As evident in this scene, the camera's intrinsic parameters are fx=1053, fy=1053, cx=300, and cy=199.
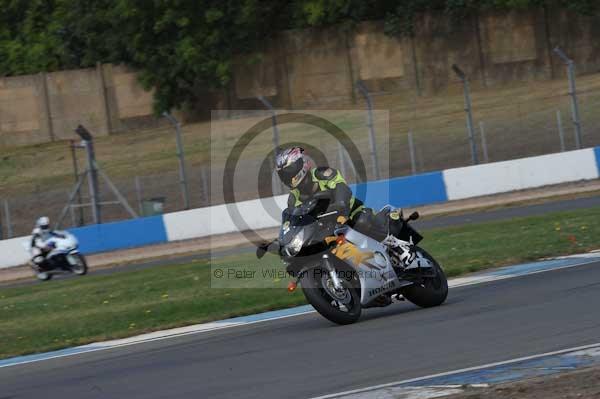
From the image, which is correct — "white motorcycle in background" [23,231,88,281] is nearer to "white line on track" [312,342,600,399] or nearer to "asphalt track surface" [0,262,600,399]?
"asphalt track surface" [0,262,600,399]

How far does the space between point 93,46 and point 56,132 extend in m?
4.23

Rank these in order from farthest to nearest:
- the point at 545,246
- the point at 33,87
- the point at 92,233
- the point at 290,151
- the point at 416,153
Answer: the point at 33,87, the point at 416,153, the point at 92,233, the point at 545,246, the point at 290,151

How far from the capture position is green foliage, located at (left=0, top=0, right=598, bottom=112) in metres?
40.7

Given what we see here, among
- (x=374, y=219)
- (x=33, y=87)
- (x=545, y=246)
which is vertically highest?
(x=33, y=87)

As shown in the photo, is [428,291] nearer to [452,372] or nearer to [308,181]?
[308,181]

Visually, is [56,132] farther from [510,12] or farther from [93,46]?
[510,12]

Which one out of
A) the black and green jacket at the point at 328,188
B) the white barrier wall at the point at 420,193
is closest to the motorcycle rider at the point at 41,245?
the white barrier wall at the point at 420,193

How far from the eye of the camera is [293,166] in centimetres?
933

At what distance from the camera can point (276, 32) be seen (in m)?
42.1

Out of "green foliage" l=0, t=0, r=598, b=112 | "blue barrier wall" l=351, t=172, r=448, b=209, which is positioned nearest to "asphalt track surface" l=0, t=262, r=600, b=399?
"blue barrier wall" l=351, t=172, r=448, b=209

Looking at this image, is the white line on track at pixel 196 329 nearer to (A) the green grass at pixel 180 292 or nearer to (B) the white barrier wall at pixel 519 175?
(A) the green grass at pixel 180 292

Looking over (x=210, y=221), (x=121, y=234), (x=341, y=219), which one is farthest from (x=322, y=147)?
(x=341, y=219)

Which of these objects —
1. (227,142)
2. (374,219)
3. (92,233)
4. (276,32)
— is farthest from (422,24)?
(374,219)

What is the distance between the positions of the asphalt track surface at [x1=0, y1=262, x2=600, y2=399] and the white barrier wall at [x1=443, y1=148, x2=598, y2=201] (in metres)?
14.2
